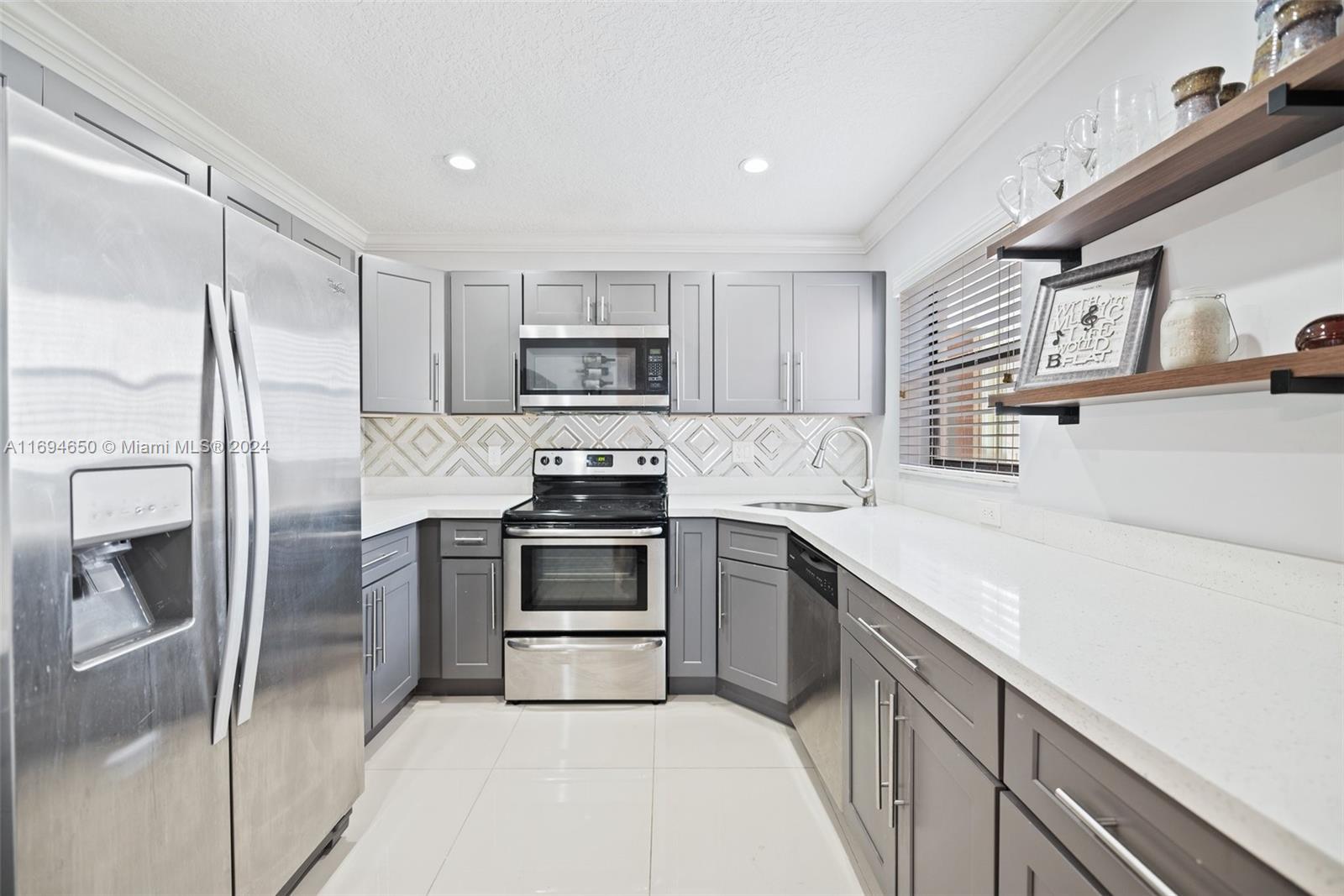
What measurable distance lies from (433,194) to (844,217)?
205cm

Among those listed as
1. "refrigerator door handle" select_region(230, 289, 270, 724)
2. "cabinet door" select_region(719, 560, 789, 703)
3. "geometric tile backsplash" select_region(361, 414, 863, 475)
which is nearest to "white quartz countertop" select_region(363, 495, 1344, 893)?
"cabinet door" select_region(719, 560, 789, 703)

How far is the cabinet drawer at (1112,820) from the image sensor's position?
1.67 feet

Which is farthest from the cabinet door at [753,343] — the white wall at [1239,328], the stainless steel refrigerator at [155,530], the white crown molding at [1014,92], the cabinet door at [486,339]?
the stainless steel refrigerator at [155,530]

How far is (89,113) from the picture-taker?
1443mm

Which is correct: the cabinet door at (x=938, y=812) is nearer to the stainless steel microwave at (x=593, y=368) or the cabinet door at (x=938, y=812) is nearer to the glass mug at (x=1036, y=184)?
the glass mug at (x=1036, y=184)

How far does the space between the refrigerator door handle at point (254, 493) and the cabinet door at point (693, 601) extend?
1663mm

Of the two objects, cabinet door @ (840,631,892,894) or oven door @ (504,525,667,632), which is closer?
cabinet door @ (840,631,892,894)

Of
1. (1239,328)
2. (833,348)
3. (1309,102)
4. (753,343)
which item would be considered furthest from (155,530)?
(833,348)

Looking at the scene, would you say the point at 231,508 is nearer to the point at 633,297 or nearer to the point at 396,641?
the point at 396,641

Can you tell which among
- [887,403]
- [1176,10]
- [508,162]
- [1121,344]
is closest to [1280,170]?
[1121,344]

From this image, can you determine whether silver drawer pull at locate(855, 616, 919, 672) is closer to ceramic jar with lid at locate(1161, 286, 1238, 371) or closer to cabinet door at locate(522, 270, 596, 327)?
ceramic jar with lid at locate(1161, 286, 1238, 371)

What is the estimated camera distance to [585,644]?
2508 mm

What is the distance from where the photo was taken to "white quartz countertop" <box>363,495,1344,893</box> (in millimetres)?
475

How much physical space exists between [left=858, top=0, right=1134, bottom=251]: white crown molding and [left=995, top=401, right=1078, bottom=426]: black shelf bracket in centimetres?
99
